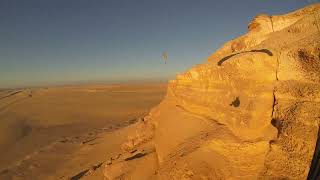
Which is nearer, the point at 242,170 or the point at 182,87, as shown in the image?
the point at 242,170

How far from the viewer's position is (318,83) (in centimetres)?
372

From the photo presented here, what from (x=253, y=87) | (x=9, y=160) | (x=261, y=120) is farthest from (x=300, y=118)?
(x=9, y=160)

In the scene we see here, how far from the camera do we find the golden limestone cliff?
148 inches

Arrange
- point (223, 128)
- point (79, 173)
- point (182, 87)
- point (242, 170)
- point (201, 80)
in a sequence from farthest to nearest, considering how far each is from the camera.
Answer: point (79, 173) < point (182, 87) < point (201, 80) < point (223, 128) < point (242, 170)

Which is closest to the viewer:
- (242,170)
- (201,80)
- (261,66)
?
(242,170)

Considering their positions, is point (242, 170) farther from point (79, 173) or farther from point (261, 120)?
point (79, 173)

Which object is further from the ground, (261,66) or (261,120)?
(261,66)

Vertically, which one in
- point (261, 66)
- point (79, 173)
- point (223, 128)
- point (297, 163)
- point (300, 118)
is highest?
point (261, 66)

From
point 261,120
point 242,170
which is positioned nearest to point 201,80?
point 261,120

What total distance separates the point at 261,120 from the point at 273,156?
0.59 metres

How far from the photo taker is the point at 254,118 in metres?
4.12

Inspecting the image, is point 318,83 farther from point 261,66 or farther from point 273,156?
point 273,156

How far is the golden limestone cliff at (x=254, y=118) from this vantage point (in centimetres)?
375

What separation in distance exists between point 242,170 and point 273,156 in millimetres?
521
